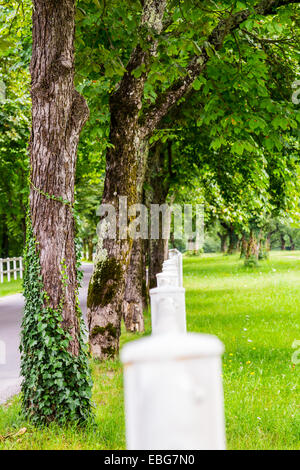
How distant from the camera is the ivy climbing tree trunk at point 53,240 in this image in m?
4.79

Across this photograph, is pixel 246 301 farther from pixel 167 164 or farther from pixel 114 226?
pixel 114 226

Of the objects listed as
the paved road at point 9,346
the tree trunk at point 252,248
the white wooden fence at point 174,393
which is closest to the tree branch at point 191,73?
the paved road at point 9,346

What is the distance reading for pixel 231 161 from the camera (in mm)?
14633

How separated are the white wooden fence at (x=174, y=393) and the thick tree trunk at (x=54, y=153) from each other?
373 centimetres

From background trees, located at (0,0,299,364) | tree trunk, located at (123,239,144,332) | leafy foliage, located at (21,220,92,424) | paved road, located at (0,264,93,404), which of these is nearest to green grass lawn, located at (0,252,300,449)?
leafy foliage, located at (21,220,92,424)

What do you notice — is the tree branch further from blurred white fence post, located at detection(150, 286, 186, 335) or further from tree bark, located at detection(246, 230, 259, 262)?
tree bark, located at detection(246, 230, 259, 262)

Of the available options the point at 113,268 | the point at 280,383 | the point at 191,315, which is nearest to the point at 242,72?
the point at 113,268

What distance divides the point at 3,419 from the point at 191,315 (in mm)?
8921

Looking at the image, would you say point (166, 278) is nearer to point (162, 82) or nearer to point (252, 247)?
point (162, 82)

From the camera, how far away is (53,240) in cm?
494

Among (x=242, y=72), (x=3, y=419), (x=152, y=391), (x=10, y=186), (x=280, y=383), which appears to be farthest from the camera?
(x=10, y=186)

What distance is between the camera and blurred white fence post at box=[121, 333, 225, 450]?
1263 millimetres


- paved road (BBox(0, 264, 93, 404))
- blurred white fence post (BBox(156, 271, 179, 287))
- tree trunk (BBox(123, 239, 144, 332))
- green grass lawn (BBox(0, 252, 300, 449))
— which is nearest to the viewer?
blurred white fence post (BBox(156, 271, 179, 287))

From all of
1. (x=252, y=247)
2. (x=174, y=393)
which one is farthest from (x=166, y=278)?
(x=252, y=247)
